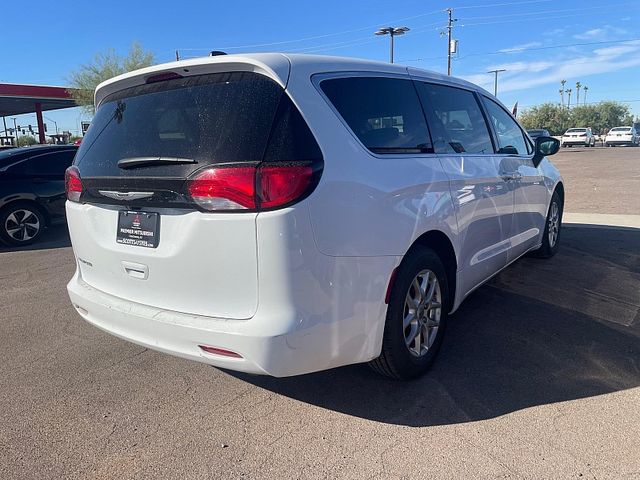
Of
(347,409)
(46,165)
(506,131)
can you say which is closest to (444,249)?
Result: (347,409)

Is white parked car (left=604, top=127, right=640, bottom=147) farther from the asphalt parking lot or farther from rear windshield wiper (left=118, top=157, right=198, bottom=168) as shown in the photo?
rear windshield wiper (left=118, top=157, right=198, bottom=168)

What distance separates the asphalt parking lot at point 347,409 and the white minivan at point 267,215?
1.30 ft

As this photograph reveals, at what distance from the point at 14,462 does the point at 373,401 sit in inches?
74.7

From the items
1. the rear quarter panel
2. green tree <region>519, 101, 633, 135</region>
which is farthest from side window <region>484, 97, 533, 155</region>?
green tree <region>519, 101, 633, 135</region>

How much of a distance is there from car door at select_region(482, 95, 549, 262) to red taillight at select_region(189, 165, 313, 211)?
249 centimetres

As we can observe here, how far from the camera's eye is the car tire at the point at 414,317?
282 centimetres

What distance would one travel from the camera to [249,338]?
229cm

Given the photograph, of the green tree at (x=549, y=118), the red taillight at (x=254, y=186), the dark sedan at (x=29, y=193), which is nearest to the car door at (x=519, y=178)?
the red taillight at (x=254, y=186)

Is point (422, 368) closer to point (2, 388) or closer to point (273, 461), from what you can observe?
point (273, 461)

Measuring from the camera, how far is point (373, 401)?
295 cm

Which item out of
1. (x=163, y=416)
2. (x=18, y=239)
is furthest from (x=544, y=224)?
(x=18, y=239)

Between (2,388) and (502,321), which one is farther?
(502,321)

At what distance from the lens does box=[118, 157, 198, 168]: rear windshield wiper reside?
95.6 inches

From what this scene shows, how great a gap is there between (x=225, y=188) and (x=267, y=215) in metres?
0.24
